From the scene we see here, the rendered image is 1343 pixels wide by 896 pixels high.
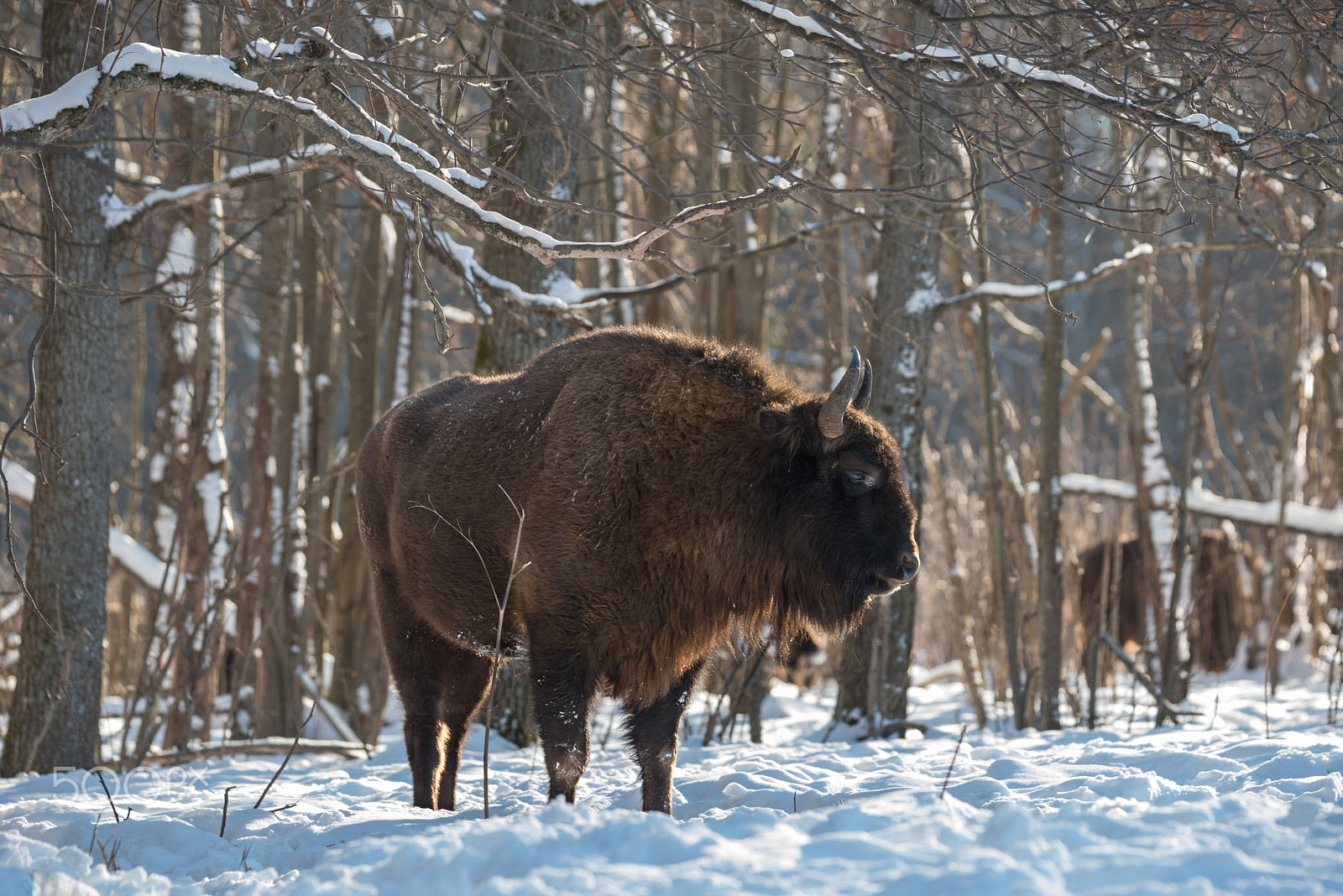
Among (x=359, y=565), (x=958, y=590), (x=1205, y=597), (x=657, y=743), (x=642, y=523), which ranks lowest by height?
(x=657, y=743)

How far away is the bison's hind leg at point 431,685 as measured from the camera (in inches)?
192

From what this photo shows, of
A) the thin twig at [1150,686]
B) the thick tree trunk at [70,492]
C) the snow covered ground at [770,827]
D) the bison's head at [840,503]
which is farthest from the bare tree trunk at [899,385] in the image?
the thick tree trunk at [70,492]

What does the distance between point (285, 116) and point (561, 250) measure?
1.18 m

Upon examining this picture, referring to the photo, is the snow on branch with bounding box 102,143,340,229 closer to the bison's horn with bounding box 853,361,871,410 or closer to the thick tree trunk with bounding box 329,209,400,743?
the bison's horn with bounding box 853,361,871,410

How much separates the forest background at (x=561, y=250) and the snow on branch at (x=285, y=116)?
0.6 inches

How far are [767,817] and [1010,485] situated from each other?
5.30 meters

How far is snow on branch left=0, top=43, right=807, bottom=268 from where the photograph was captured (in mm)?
3891

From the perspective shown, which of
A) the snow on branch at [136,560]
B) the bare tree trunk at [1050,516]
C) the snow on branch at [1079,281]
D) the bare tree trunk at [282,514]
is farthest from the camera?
the bare tree trunk at [282,514]

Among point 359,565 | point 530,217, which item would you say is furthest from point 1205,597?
point 359,565

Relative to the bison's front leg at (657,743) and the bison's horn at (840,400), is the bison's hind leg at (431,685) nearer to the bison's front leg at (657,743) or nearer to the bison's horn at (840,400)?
the bison's front leg at (657,743)

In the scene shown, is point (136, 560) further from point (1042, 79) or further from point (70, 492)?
point (1042, 79)

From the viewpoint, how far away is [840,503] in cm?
438

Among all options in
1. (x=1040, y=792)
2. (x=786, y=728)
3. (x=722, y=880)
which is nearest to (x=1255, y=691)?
(x=786, y=728)

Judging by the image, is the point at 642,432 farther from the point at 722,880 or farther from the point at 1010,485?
the point at 1010,485
